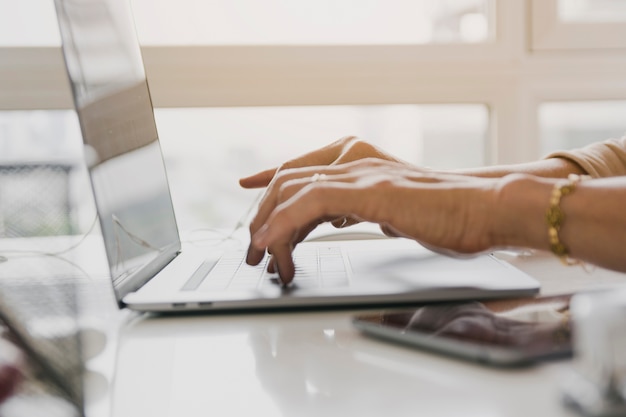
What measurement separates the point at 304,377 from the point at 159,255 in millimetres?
502

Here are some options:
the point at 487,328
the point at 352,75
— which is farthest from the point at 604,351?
the point at 352,75

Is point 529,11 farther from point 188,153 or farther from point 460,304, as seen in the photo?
point 460,304

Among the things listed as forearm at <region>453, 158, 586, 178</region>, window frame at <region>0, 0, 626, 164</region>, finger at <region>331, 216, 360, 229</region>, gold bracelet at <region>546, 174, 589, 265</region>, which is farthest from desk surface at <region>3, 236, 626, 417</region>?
window frame at <region>0, 0, 626, 164</region>

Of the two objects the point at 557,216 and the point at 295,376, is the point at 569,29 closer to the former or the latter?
the point at 557,216

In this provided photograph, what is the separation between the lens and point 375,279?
67 cm

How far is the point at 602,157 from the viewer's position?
3.42ft

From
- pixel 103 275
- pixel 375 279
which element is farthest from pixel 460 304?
pixel 103 275

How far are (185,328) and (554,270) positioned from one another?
0.45 metres

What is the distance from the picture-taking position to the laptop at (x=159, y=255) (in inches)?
23.9

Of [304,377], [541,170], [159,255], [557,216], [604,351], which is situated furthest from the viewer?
[541,170]

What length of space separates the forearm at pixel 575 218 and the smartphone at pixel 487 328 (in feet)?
0.20

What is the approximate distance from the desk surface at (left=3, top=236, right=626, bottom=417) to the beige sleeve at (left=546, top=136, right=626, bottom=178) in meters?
0.59

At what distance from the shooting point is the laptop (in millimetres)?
607

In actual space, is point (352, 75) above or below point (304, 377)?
above
